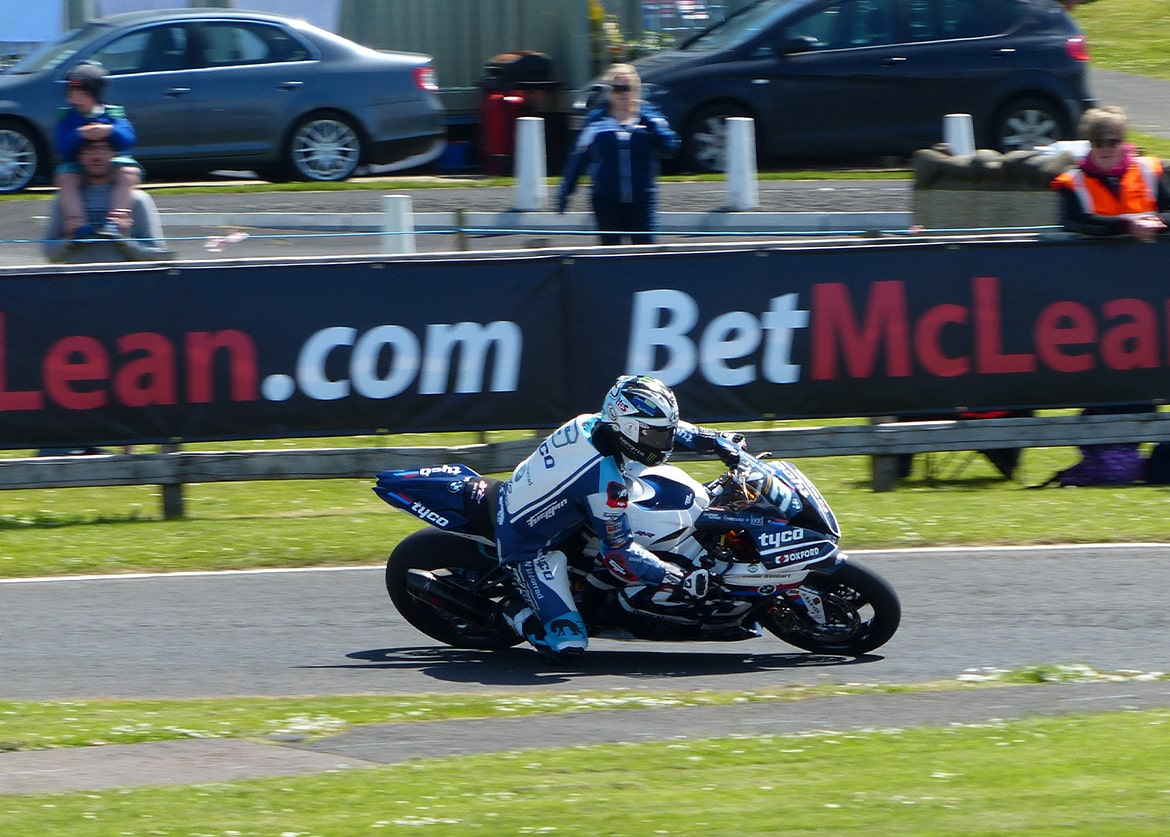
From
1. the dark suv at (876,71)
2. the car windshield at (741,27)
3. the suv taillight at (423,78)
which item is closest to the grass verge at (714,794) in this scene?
the dark suv at (876,71)

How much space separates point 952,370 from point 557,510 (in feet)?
16.2

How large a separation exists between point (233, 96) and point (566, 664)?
483 inches

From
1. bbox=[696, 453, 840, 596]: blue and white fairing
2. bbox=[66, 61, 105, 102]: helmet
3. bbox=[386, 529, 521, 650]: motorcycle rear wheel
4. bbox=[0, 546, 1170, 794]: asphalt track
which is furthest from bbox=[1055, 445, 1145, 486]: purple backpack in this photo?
bbox=[66, 61, 105, 102]: helmet

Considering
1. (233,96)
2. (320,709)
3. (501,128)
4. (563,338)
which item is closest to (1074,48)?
(501,128)

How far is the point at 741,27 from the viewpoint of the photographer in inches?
778

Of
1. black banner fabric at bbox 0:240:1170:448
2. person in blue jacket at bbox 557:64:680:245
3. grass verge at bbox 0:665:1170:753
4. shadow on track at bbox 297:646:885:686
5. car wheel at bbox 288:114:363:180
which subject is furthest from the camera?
car wheel at bbox 288:114:363:180

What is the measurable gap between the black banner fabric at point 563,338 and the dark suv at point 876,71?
756 centimetres

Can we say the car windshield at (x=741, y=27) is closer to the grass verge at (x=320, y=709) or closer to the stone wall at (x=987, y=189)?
the stone wall at (x=987, y=189)

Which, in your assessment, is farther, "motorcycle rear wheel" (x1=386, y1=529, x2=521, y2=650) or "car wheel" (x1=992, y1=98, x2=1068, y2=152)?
"car wheel" (x1=992, y1=98, x2=1068, y2=152)

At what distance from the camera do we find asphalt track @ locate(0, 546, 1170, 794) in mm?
6848

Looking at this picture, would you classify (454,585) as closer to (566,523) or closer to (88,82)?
(566,523)

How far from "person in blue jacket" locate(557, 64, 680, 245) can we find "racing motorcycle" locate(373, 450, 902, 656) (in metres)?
5.29

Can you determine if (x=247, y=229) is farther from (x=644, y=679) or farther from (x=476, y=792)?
(x=476, y=792)

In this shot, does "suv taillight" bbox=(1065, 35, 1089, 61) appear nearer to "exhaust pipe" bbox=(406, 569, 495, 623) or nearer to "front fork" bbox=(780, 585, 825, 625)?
"front fork" bbox=(780, 585, 825, 625)
